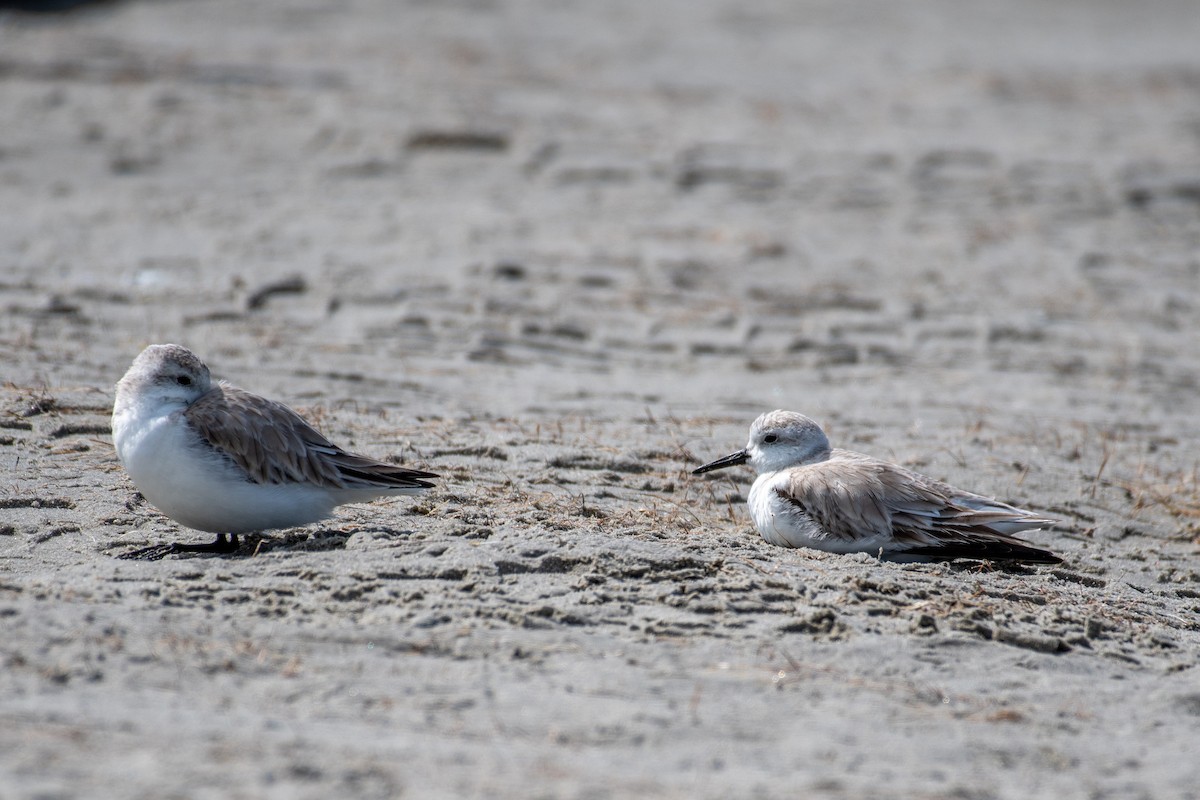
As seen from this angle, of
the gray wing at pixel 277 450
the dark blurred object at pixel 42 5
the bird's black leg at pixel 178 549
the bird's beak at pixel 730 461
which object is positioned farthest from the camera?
the dark blurred object at pixel 42 5

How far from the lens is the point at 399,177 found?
13.2 meters

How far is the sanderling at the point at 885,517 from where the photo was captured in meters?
5.70

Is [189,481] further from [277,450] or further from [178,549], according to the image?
[277,450]

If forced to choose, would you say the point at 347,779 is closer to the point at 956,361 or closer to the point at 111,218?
the point at 956,361

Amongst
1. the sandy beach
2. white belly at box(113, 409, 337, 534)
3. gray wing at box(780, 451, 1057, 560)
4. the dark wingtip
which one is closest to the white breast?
white belly at box(113, 409, 337, 534)

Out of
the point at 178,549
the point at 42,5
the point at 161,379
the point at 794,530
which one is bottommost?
the point at 178,549

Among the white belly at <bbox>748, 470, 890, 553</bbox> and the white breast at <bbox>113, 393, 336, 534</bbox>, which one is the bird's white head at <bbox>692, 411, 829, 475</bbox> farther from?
the white breast at <bbox>113, 393, 336, 534</bbox>

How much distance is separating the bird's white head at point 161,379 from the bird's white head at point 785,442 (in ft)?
7.97

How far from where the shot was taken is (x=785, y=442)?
6418 millimetres

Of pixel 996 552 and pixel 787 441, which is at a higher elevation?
pixel 787 441

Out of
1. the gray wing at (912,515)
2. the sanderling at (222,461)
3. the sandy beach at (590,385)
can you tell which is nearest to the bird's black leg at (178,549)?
the sanderling at (222,461)

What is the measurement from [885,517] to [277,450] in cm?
261

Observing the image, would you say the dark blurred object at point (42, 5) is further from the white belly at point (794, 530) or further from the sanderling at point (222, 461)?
the white belly at point (794, 530)

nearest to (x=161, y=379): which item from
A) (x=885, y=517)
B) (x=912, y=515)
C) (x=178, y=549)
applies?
(x=178, y=549)
